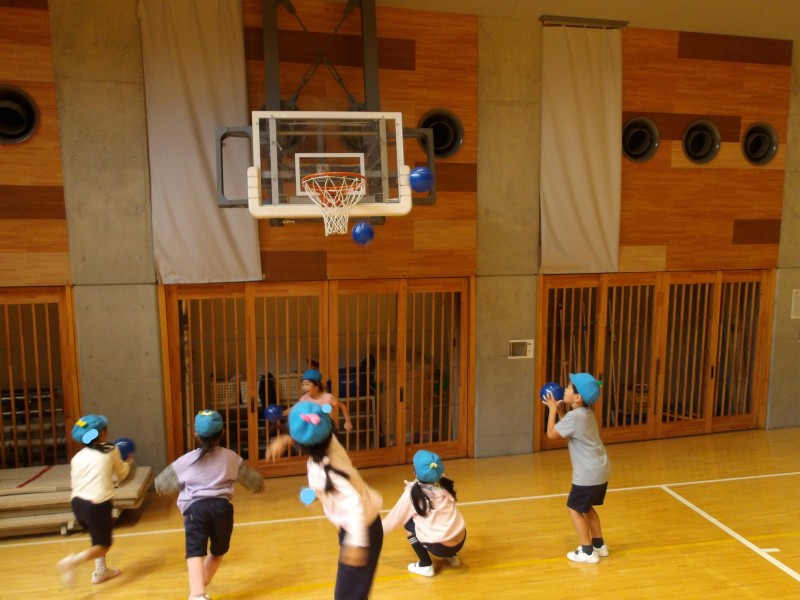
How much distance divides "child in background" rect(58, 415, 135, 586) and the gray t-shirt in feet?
10.6

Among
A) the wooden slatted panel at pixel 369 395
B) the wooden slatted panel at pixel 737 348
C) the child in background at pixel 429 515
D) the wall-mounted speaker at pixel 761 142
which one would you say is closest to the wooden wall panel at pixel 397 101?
the wooden slatted panel at pixel 369 395

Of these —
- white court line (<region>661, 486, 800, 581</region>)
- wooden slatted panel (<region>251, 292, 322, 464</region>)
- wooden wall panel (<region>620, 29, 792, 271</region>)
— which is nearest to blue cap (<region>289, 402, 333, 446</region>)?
wooden slatted panel (<region>251, 292, 322, 464</region>)

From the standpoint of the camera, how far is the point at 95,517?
397 cm

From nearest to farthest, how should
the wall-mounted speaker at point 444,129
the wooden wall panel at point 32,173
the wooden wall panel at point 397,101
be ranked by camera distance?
the wooden wall panel at point 32,173, the wooden wall panel at point 397,101, the wall-mounted speaker at point 444,129

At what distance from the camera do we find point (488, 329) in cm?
656

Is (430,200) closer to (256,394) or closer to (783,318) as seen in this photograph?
(256,394)

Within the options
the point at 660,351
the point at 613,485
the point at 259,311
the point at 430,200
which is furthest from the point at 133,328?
the point at 660,351

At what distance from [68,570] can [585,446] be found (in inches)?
146

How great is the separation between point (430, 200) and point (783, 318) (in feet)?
17.6

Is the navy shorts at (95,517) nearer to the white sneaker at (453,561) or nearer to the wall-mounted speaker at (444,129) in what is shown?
the white sneaker at (453,561)

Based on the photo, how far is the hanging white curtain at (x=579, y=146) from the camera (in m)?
6.43

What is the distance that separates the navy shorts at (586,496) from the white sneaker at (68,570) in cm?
354

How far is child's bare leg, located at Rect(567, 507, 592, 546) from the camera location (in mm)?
4352

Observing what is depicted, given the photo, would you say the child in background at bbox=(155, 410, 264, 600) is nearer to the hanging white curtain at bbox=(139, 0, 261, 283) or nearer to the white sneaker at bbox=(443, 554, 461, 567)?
the white sneaker at bbox=(443, 554, 461, 567)
